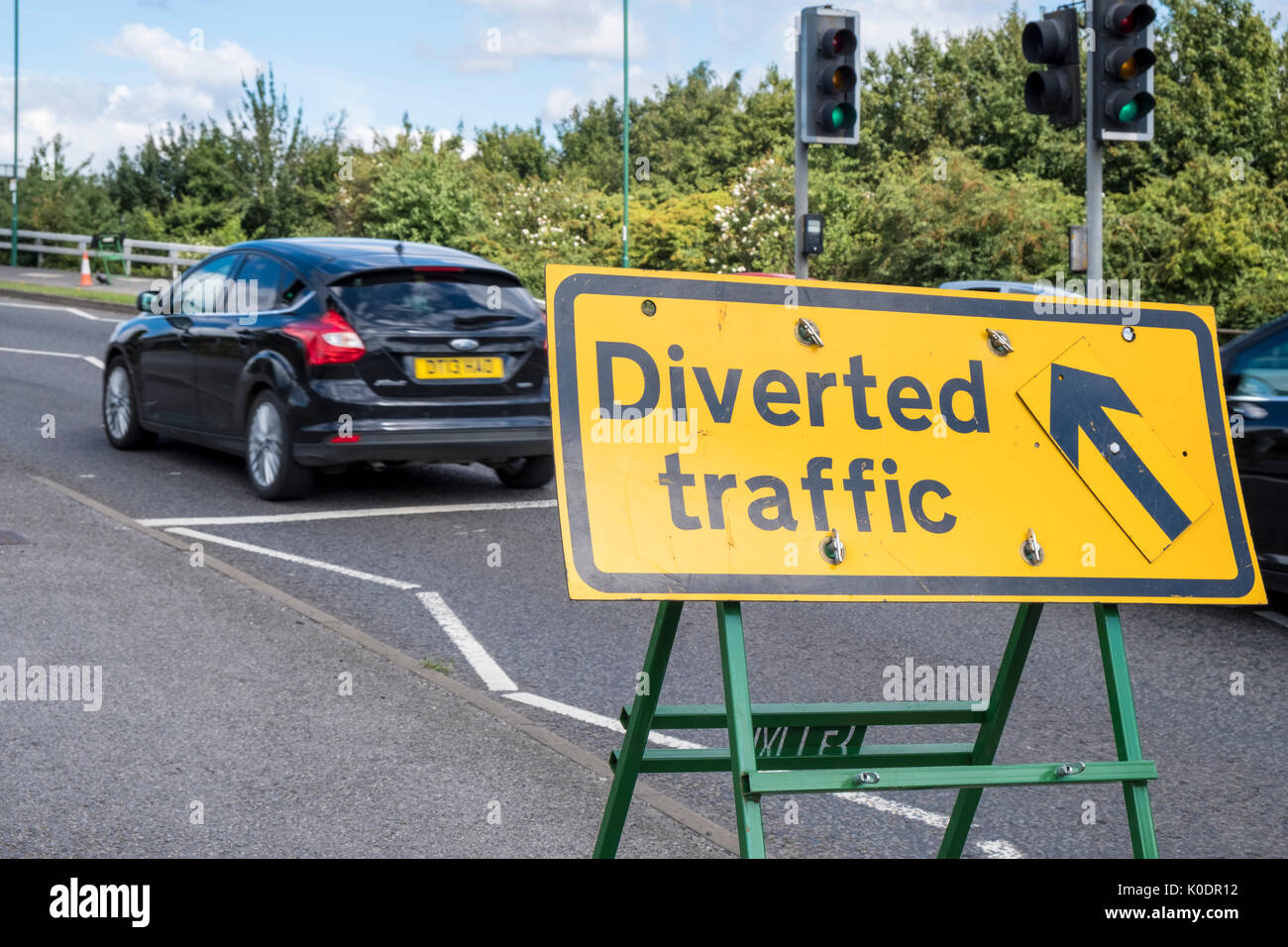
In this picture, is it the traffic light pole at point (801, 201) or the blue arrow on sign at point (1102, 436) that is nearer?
the blue arrow on sign at point (1102, 436)

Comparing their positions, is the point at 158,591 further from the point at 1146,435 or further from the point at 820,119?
the point at 820,119

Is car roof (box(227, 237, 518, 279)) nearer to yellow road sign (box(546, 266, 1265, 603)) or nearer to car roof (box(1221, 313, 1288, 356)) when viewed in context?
car roof (box(1221, 313, 1288, 356))

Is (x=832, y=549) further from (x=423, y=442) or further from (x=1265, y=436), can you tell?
(x=423, y=442)

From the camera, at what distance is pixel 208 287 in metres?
10.8

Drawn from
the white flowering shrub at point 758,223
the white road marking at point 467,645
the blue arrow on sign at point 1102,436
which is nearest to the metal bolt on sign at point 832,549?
the blue arrow on sign at point 1102,436

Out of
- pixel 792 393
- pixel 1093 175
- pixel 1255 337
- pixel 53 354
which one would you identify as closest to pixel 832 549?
pixel 792 393

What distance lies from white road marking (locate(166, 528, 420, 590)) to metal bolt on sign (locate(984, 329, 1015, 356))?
15.8 ft

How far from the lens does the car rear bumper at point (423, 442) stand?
945 cm

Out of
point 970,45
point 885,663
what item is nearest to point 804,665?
point 885,663

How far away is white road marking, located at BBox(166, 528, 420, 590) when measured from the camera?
7.82 m

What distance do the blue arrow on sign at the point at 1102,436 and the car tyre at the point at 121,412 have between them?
9.52m

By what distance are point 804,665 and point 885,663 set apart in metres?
0.35

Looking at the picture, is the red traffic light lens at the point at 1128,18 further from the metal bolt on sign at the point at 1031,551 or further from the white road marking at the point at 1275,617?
the metal bolt on sign at the point at 1031,551

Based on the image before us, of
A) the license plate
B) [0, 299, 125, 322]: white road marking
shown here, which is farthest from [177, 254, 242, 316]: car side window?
[0, 299, 125, 322]: white road marking
